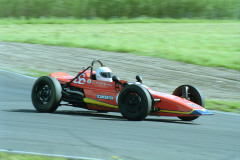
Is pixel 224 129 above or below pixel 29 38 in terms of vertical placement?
below

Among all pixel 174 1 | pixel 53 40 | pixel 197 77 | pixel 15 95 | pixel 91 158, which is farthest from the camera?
pixel 174 1

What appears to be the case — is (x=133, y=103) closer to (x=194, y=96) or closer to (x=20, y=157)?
(x=194, y=96)

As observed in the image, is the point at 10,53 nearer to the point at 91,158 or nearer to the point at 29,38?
the point at 29,38

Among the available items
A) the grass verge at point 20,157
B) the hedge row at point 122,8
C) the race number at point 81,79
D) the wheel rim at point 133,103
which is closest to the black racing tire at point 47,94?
the race number at point 81,79

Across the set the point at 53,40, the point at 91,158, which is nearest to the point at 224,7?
the point at 53,40

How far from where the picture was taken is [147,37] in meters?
28.3

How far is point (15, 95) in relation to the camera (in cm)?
1309

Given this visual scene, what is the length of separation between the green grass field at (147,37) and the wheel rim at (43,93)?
9.71 meters

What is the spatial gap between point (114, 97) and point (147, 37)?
1898 centimetres

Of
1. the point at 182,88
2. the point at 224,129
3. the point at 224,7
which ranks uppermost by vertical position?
the point at 224,7

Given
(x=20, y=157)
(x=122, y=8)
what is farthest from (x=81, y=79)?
(x=122, y=8)

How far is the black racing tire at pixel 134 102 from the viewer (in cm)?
887

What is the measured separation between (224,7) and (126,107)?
131ft

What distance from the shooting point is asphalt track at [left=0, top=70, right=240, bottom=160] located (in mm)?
6535
